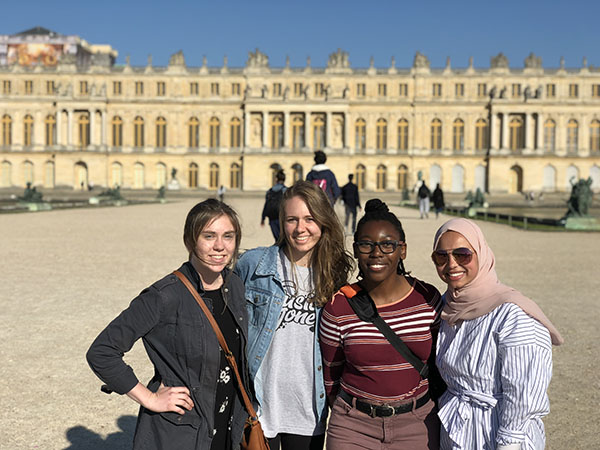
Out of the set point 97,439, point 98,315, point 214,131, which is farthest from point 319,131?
point 97,439

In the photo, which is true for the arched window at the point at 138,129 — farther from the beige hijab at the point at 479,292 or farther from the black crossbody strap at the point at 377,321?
the beige hijab at the point at 479,292

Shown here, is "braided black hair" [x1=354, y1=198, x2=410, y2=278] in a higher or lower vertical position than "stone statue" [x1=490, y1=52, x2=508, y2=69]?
lower

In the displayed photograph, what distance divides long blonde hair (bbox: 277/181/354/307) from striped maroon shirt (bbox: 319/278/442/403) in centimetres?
20

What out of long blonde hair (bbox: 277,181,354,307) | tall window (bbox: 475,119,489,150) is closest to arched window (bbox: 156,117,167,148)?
tall window (bbox: 475,119,489,150)

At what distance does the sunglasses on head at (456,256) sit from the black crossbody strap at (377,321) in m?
0.34

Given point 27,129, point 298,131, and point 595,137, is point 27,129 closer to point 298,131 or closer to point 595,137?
point 298,131

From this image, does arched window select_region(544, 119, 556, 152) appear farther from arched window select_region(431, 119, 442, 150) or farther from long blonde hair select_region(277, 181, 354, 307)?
long blonde hair select_region(277, 181, 354, 307)

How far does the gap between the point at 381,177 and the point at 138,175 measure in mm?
21448

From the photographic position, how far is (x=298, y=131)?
195 ft

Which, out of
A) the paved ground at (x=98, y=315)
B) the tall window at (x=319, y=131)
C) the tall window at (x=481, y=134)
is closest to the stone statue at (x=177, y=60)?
the tall window at (x=319, y=131)

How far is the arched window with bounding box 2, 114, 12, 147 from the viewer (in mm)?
60094

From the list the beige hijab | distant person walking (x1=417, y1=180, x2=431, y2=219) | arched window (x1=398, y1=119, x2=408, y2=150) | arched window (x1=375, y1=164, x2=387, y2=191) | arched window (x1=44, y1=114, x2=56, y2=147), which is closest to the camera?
the beige hijab

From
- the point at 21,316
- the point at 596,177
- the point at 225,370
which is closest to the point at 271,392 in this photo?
the point at 225,370

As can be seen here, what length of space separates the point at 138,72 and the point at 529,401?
199 ft
